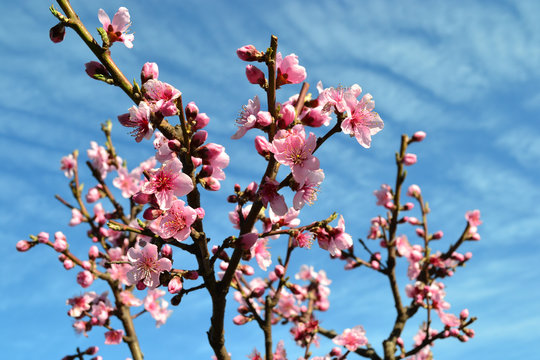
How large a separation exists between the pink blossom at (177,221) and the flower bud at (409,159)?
4151 mm

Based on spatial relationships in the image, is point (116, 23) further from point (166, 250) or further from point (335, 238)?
point (335, 238)

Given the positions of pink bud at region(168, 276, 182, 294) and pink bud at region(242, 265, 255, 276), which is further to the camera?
pink bud at region(242, 265, 255, 276)

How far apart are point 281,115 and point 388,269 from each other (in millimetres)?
4206

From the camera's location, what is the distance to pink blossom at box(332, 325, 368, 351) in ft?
16.5

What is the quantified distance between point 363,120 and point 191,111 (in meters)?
1.04

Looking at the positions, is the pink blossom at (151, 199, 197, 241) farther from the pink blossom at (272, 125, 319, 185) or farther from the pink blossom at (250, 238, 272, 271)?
the pink blossom at (250, 238, 272, 271)

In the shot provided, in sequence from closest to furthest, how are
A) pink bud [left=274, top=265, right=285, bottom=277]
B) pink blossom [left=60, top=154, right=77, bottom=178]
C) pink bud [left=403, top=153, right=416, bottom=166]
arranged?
pink bud [left=274, top=265, right=285, bottom=277]
pink bud [left=403, top=153, right=416, bottom=166]
pink blossom [left=60, top=154, right=77, bottom=178]

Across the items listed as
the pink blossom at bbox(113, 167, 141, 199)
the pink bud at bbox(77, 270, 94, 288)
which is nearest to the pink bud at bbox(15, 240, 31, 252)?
the pink bud at bbox(77, 270, 94, 288)

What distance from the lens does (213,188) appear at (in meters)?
2.73

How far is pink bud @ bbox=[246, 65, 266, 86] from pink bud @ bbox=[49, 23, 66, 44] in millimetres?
1180

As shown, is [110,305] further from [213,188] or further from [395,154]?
[395,154]

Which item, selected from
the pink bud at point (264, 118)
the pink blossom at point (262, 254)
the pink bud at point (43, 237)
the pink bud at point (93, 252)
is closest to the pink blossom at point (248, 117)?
the pink bud at point (264, 118)

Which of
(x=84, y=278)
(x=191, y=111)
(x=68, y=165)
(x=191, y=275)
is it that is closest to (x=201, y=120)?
(x=191, y=111)

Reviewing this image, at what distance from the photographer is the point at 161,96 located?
258cm
